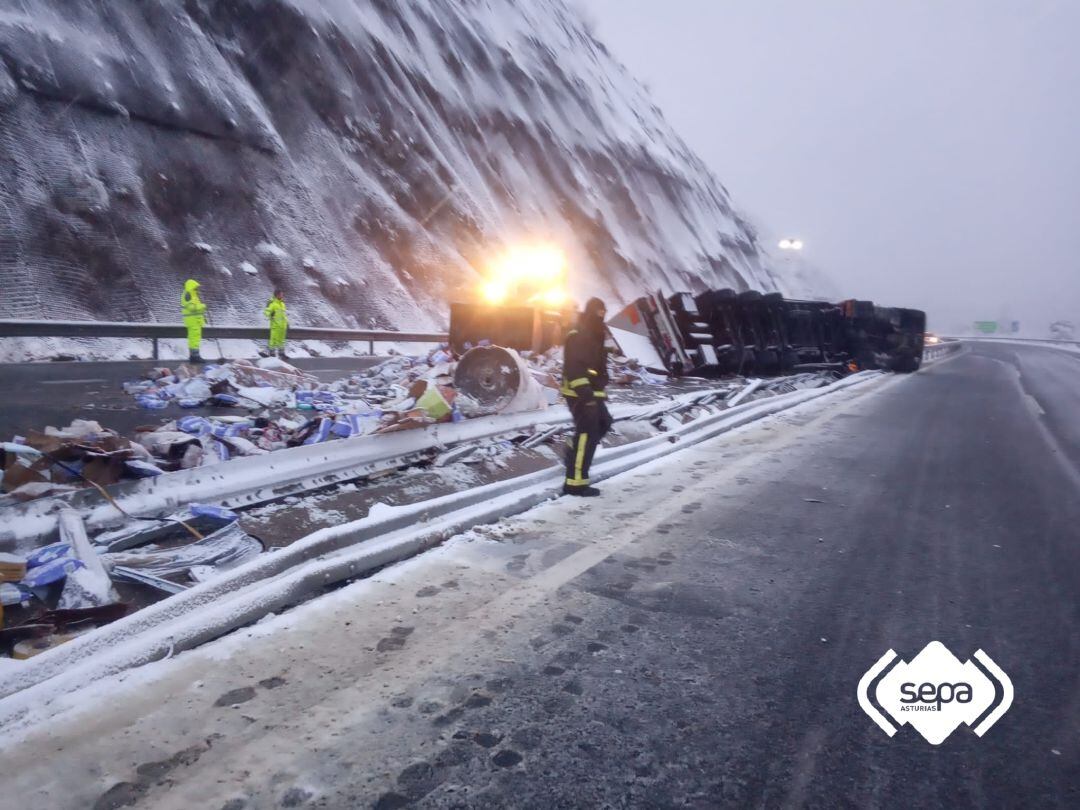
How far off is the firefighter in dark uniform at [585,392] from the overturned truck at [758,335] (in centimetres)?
927

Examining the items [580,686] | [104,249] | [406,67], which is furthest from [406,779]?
[406,67]

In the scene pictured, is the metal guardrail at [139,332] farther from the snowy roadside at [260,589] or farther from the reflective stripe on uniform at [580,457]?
the reflective stripe on uniform at [580,457]

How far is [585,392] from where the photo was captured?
245 inches

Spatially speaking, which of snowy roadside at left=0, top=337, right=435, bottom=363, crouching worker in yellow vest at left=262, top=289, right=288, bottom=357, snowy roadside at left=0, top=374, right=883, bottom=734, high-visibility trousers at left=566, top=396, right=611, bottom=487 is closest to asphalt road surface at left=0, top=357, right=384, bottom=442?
snowy roadside at left=0, top=337, right=435, bottom=363

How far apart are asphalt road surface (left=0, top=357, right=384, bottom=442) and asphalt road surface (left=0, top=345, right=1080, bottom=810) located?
4791mm

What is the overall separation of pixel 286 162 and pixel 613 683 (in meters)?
26.2

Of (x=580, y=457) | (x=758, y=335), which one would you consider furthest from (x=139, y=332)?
(x=758, y=335)

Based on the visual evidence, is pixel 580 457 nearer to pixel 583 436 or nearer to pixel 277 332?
pixel 583 436

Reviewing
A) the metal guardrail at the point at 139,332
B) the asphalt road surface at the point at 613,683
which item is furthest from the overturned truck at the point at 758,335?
the asphalt road surface at the point at 613,683

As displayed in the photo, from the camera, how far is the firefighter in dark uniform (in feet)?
20.1

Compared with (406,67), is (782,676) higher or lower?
lower

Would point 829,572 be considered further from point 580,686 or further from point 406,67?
point 406,67

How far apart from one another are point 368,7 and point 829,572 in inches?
1404

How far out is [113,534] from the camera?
4258 millimetres
